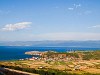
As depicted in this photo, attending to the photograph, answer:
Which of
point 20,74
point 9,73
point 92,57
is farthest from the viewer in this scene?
point 92,57

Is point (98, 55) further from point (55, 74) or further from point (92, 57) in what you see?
point (55, 74)

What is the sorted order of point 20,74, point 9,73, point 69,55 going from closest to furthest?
point 20,74 → point 9,73 → point 69,55

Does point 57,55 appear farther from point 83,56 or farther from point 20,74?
point 20,74

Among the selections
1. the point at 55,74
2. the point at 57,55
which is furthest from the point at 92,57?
the point at 55,74

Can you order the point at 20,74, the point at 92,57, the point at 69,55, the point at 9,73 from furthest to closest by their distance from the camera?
the point at 69,55, the point at 92,57, the point at 9,73, the point at 20,74

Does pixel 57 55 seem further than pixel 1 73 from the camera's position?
Yes

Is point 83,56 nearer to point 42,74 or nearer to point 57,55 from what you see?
point 57,55

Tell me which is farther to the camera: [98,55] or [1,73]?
[98,55]

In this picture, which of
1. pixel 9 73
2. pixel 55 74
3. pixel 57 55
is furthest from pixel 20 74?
pixel 57 55

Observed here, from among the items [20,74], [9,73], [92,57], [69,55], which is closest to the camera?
[20,74]
